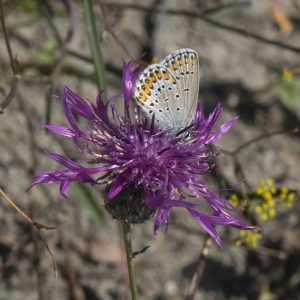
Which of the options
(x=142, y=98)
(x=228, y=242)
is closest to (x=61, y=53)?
(x=142, y=98)

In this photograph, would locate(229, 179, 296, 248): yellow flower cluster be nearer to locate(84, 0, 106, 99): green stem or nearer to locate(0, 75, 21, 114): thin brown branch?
locate(84, 0, 106, 99): green stem

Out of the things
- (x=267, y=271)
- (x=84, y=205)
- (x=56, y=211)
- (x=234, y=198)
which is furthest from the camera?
(x=267, y=271)

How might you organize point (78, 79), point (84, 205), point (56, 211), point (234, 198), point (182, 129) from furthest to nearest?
point (78, 79), point (56, 211), point (84, 205), point (234, 198), point (182, 129)

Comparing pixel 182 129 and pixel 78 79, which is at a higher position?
pixel 182 129

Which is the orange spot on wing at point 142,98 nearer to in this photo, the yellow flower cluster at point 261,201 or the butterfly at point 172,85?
the butterfly at point 172,85

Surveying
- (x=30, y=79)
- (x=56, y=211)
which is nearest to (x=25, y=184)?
(x=56, y=211)

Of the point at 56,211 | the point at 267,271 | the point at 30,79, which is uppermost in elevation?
the point at 30,79

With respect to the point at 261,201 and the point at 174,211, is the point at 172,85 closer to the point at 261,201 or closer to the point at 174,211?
the point at 261,201

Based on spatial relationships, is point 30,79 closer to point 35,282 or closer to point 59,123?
point 59,123

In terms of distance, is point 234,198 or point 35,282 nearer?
point 234,198
